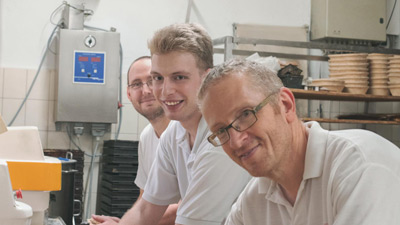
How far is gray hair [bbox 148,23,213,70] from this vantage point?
2084 millimetres

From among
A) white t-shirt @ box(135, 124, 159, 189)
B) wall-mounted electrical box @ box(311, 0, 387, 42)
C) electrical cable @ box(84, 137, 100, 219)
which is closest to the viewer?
white t-shirt @ box(135, 124, 159, 189)

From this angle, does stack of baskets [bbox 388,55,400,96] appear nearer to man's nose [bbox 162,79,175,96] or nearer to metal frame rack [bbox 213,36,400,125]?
metal frame rack [bbox 213,36,400,125]

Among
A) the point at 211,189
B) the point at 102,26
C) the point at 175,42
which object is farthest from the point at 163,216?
the point at 102,26

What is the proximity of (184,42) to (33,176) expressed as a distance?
0.86 m

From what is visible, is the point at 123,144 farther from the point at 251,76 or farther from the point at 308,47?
the point at 251,76

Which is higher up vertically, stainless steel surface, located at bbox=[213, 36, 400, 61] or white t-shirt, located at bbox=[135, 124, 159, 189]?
stainless steel surface, located at bbox=[213, 36, 400, 61]

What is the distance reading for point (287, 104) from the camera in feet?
4.90

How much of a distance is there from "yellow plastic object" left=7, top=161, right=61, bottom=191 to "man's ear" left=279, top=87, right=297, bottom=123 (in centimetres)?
119

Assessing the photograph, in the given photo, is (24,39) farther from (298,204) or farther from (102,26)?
(298,204)

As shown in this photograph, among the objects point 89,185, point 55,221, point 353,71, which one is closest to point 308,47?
point 353,71

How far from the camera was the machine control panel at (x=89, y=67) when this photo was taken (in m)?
4.70

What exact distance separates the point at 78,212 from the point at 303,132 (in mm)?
3355

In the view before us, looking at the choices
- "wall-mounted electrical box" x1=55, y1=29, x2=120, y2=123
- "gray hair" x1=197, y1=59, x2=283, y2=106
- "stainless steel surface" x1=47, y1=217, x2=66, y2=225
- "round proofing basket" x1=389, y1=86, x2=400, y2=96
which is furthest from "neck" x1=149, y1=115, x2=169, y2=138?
"round proofing basket" x1=389, y1=86, x2=400, y2=96

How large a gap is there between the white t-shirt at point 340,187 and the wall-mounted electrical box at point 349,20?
404 centimetres
